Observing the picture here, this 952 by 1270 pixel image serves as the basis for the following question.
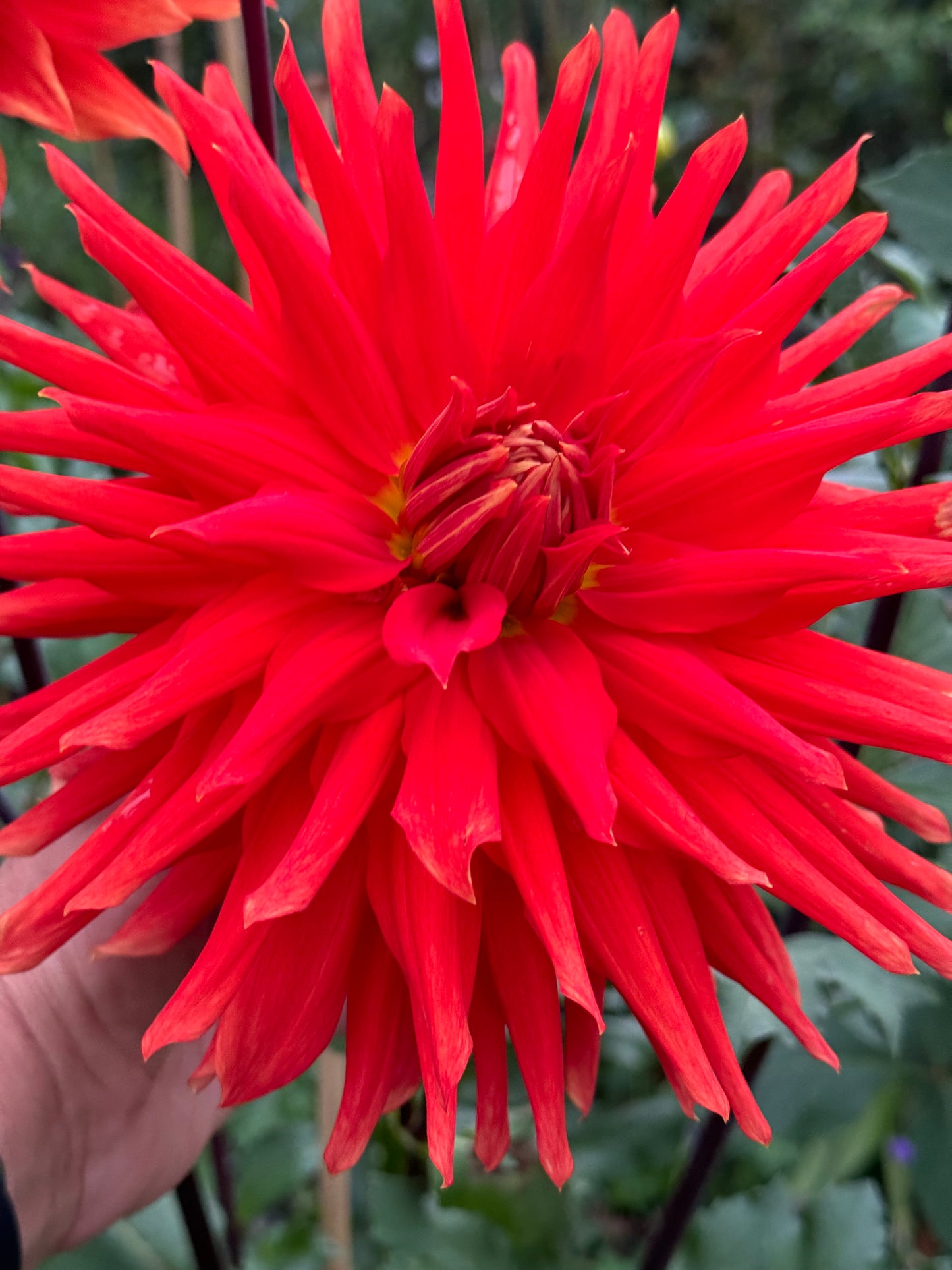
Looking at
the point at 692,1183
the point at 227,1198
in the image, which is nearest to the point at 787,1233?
the point at 692,1183

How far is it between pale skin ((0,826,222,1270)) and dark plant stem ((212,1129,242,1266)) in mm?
326

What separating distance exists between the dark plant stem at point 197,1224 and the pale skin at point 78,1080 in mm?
87

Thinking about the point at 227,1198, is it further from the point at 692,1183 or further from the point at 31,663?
the point at 31,663

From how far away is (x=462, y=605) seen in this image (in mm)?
455

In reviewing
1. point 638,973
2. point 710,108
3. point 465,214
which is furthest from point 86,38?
point 710,108

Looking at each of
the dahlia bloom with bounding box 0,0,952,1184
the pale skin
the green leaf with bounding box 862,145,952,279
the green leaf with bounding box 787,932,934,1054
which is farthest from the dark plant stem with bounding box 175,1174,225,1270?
the green leaf with bounding box 862,145,952,279

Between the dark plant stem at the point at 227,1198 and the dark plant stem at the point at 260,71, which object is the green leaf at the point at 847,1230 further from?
the dark plant stem at the point at 260,71

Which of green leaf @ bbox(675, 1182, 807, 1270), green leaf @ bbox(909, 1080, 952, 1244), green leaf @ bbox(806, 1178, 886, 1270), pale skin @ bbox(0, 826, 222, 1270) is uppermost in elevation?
pale skin @ bbox(0, 826, 222, 1270)

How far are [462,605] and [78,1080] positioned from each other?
1.19 feet

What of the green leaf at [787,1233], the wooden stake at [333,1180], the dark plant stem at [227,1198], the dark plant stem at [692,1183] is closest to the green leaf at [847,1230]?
the green leaf at [787,1233]

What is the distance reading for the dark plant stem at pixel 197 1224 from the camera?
2.27ft

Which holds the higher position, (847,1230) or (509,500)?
(509,500)

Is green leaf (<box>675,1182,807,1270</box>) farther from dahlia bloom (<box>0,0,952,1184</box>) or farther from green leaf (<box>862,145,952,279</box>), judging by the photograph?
green leaf (<box>862,145,952,279</box>)

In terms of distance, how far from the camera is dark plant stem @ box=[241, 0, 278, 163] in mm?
514
